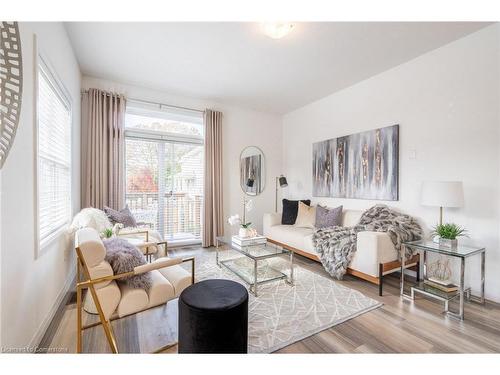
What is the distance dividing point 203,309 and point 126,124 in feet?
11.3

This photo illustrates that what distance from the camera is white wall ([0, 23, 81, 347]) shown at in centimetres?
124

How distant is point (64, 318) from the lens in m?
1.92

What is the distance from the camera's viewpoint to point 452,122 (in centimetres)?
252

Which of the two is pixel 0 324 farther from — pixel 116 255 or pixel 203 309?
pixel 203 309

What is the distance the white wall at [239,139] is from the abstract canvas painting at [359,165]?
3.46 ft

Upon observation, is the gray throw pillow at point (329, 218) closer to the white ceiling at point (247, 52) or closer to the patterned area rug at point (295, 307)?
the patterned area rug at point (295, 307)

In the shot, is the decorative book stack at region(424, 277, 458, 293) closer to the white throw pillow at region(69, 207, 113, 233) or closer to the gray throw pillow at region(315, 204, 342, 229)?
the gray throw pillow at region(315, 204, 342, 229)

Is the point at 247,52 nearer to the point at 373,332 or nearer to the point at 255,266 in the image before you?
the point at 255,266

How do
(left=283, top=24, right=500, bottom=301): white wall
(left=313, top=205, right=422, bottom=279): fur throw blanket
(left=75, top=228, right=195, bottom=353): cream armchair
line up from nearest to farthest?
(left=75, top=228, right=195, bottom=353): cream armchair, (left=283, top=24, right=500, bottom=301): white wall, (left=313, top=205, right=422, bottom=279): fur throw blanket

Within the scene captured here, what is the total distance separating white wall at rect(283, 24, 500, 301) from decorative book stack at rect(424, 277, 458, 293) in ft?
1.48

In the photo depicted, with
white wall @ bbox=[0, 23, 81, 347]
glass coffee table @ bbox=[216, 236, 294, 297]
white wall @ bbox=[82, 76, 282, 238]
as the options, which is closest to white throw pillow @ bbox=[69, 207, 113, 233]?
white wall @ bbox=[0, 23, 81, 347]

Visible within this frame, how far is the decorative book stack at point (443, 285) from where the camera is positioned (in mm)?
2125

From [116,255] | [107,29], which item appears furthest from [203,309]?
[107,29]

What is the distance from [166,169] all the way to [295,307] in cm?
308
